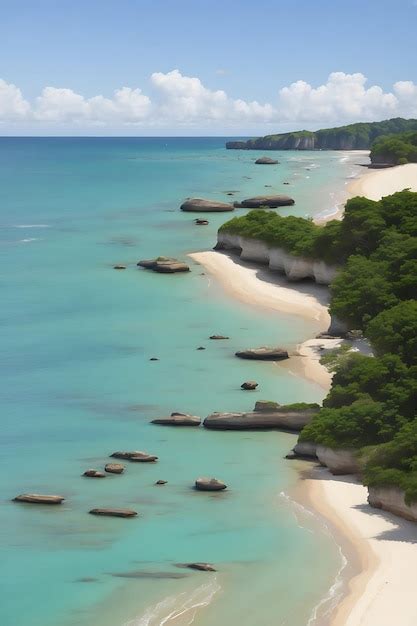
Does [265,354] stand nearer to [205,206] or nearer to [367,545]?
[367,545]

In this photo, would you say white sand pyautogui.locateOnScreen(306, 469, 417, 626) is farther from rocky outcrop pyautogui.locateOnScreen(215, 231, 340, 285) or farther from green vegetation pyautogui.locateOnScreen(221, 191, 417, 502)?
rocky outcrop pyautogui.locateOnScreen(215, 231, 340, 285)

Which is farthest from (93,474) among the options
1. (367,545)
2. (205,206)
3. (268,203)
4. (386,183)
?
(386,183)

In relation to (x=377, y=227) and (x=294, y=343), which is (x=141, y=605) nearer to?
(x=294, y=343)

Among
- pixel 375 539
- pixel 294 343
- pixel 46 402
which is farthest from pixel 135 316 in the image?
pixel 375 539

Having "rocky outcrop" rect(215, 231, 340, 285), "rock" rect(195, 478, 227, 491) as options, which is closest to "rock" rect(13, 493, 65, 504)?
"rock" rect(195, 478, 227, 491)

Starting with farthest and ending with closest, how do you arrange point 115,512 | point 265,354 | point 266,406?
point 265,354
point 266,406
point 115,512

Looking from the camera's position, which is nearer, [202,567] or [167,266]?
[202,567]
